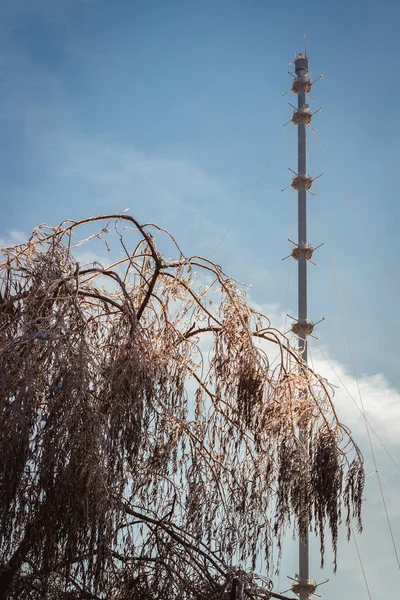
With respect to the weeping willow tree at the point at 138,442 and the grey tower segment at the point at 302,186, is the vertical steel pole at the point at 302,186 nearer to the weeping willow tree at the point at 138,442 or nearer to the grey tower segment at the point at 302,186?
the grey tower segment at the point at 302,186

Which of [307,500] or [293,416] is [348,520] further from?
[293,416]

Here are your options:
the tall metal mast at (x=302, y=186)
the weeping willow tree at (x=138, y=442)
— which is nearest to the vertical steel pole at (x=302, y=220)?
the tall metal mast at (x=302, y=186)

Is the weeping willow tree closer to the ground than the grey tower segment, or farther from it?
closer to the ground

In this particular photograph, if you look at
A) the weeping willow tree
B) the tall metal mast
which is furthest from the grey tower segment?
the weeping willow tree

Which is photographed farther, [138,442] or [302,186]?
[302,186]

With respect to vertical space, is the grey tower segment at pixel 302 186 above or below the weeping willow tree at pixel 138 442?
above

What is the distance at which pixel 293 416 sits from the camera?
4.84m

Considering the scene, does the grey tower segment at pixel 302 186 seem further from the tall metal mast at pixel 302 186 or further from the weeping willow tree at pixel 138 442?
the weeping willow tree at pixel 138 442

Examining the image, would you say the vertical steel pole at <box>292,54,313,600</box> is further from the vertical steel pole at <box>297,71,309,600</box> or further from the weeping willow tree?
the weeping willow tree

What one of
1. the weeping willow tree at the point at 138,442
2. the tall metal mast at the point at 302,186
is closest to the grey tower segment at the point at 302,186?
the tall metal mast at the point at 302,186

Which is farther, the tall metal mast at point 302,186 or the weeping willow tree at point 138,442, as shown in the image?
the tall metal mast at point 302,186

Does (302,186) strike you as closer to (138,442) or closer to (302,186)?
(302,186)

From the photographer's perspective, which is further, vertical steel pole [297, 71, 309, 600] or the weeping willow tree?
vertical steel pole [297, 71, 309, 600]

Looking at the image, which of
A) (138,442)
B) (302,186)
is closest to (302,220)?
(302,186)
